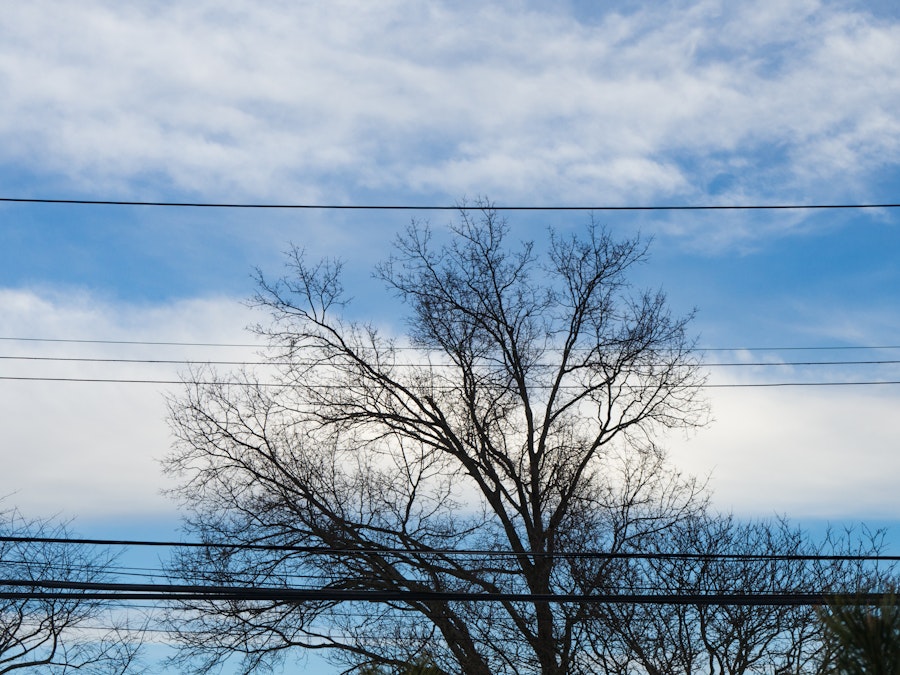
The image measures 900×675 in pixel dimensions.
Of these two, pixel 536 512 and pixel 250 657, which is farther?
pixel 536 512

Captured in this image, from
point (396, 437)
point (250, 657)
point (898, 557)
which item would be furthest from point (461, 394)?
point (898, 557)

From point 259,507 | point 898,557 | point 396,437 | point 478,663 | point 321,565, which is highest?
point 396,437

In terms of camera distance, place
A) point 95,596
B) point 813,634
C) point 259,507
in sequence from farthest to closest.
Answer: point 259,507, point 813,634, point 95,596

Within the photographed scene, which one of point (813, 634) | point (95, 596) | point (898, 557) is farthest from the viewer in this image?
point (813, 634)

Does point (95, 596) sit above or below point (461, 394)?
below

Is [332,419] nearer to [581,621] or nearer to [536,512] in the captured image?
[536,512]

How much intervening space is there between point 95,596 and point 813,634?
12.5 metres

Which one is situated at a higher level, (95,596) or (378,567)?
(378,567)

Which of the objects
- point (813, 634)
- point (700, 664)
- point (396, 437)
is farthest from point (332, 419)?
point (813, 634)

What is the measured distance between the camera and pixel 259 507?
19.3 m

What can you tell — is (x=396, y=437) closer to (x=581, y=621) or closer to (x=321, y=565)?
(x=321, y=565)

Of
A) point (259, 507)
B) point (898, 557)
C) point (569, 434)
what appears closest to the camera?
point (898, 557)

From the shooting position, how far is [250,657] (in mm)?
18000

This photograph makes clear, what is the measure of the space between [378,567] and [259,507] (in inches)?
108
